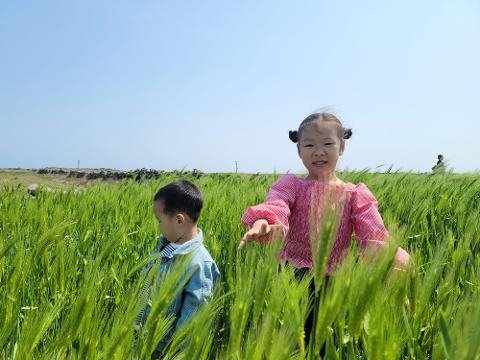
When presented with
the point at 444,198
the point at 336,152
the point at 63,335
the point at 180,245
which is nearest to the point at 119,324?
the point at 63,335

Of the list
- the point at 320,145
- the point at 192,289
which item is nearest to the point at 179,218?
the point at 192,289

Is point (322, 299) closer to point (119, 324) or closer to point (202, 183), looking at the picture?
point (119, 324)

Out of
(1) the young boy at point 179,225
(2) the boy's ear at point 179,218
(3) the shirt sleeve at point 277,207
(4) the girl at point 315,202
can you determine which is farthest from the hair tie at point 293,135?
(2) the boy's ear at point 179,218

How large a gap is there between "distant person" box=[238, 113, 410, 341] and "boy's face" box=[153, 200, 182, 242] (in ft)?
0.81

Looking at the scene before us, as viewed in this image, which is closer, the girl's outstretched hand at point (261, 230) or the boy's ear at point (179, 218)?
the girl's outstretched hand at point (261, 230)

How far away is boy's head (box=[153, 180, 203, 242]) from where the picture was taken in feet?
5.43

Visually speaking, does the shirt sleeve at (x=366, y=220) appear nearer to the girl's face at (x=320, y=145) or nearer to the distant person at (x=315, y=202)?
the distant person at (x=315, y=202)

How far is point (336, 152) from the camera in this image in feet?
5.42

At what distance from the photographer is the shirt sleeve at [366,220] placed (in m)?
1.65

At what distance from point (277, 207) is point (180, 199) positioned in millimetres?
327

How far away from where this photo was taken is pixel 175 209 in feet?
5.44

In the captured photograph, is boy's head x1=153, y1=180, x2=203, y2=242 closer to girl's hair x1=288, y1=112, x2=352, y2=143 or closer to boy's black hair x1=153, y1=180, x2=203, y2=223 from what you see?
boy's black hair x1=153, y1=180, x2=203, y2=223

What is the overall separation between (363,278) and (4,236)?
163cm

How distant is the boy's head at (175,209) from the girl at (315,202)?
0.23m
